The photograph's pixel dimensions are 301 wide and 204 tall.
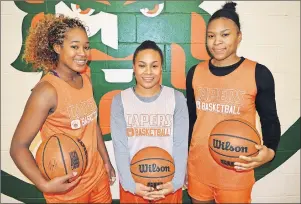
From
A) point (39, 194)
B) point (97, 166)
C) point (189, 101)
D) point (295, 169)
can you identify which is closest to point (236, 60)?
Result: point (189, 101)

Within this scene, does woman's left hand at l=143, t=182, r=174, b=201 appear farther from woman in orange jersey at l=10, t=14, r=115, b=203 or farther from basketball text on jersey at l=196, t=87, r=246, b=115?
basketball text on jersey at l=196, t=87, r=246, b=115

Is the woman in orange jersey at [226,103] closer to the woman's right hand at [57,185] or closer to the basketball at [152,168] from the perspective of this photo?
the basketball at [152,168]

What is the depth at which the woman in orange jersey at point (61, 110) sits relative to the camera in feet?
4.66

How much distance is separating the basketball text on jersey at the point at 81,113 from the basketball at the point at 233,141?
720 millimetres

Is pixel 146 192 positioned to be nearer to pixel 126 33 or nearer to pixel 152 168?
pixel 152 168

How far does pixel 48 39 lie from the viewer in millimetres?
1620

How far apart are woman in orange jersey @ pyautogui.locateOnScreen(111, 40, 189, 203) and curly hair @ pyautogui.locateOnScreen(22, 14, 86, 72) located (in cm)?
44

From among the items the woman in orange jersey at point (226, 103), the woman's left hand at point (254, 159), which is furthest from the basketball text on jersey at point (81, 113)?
the woman's left hand at point (254, 159)

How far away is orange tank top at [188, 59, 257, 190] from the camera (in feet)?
5.25

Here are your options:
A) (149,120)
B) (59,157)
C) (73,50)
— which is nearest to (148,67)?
(149,120)

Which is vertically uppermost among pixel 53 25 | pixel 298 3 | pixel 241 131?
pixel 298 3

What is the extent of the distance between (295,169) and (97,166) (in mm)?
1641

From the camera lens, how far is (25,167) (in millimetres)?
1396

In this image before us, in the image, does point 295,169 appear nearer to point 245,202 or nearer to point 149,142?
point 245,202
